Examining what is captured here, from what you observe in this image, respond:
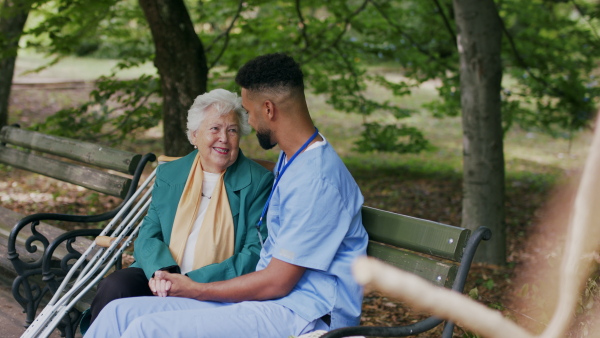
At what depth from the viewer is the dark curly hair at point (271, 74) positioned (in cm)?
273

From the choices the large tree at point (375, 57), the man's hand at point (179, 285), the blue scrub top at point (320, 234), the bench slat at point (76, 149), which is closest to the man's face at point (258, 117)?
the blue scrub top at point (320, 234)

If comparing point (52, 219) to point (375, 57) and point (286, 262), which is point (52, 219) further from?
point (375, 57)

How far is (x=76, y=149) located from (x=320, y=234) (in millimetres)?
2750

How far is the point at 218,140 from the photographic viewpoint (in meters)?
3.24

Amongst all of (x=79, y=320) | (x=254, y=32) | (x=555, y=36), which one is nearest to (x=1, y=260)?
(x=79, y=320)

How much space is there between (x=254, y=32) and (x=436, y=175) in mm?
4851

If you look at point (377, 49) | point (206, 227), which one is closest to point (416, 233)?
point (206, 227)

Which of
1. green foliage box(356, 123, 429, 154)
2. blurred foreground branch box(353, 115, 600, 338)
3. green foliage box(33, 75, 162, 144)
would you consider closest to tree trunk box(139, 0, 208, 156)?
green foliage box(33, 75, 162, 144)

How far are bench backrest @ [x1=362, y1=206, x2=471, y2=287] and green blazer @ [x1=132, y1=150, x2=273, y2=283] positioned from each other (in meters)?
0.58

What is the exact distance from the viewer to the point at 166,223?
10.4ft

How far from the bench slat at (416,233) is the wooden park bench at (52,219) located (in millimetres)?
1632

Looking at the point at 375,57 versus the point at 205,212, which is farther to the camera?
the point at 375,57

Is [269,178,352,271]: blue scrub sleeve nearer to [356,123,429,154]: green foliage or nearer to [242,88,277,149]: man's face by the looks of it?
[242,88,277,149]: man's face

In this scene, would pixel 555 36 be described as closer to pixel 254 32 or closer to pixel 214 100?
pixel 254 32
